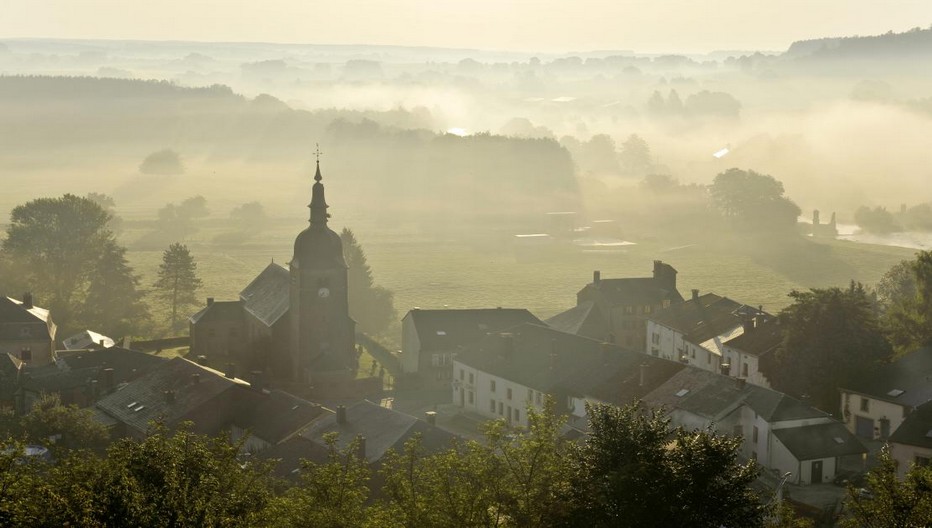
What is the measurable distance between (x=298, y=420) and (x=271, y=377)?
16.5m

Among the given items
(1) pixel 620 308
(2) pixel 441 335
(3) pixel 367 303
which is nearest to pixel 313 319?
(2) pixel 441 335

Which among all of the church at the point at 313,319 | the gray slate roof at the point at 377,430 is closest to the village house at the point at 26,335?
the church at the point at 313,319

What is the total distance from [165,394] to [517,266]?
77.3 metres

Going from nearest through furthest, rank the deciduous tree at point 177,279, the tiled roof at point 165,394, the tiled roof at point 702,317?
the tiled roof at point 165,394
the tiled roof at point 702,317
the deciduous tree at point 177,279

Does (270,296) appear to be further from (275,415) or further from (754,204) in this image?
(754,204)

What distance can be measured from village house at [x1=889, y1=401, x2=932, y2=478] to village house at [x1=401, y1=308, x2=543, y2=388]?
29.0 metres

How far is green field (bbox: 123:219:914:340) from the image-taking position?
114m

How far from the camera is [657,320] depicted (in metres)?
83.5

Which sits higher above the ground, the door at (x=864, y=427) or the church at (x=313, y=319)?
the church at (x=313, y=319)

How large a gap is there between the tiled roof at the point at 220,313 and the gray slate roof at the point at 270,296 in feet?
3.05

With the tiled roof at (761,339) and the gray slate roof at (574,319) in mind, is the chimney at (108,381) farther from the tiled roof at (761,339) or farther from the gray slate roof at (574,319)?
the tiled roof at (761,339)

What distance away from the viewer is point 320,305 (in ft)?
233

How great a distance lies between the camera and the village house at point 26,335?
79062 mm

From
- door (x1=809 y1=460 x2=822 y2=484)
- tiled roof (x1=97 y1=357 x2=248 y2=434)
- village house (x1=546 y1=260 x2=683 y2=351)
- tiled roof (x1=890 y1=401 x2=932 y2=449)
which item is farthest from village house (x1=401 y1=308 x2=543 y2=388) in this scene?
tiled roof (x1=890 y1=401 x2=932 y2=449)
